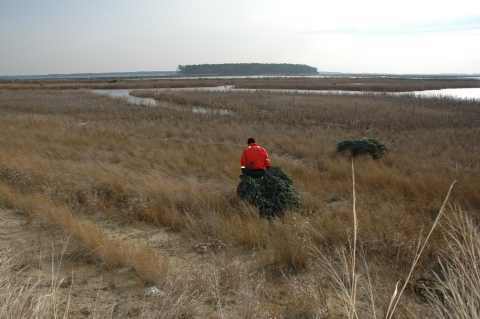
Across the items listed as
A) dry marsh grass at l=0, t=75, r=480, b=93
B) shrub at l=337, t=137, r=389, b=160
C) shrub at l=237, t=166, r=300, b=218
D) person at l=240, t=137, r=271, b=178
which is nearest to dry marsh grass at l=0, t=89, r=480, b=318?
shrub at l=237, t=166, r=300, b=218

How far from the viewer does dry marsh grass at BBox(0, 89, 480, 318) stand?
12.4 feet

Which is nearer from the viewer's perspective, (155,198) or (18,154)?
(155,198)

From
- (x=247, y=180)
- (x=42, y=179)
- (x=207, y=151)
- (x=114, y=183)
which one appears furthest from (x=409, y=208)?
(x=42, y=179)

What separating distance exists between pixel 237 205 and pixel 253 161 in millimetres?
961

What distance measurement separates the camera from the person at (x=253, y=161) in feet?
22.8

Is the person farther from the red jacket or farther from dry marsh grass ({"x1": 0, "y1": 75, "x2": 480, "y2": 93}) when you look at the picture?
dry marsh grass ({"x1": 0, "y1": 75, "x2": 480, "y2": 93})

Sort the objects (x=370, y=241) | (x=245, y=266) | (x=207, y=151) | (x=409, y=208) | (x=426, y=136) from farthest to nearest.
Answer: (x=426, y=136) < (x=207, y=151) < (x=409, y=208) < (x=370, y=241) < (x=245, y=266)

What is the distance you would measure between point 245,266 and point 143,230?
7.14ft

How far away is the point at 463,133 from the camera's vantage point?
15398mm

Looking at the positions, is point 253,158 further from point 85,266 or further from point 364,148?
point 364,148

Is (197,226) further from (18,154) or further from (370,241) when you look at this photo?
(18,154)

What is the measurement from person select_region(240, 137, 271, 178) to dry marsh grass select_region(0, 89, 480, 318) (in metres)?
0.60

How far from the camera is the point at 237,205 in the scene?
21.7 ft

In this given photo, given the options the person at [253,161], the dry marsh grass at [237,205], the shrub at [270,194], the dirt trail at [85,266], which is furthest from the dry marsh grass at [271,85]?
the dirt trail at [85,266]
